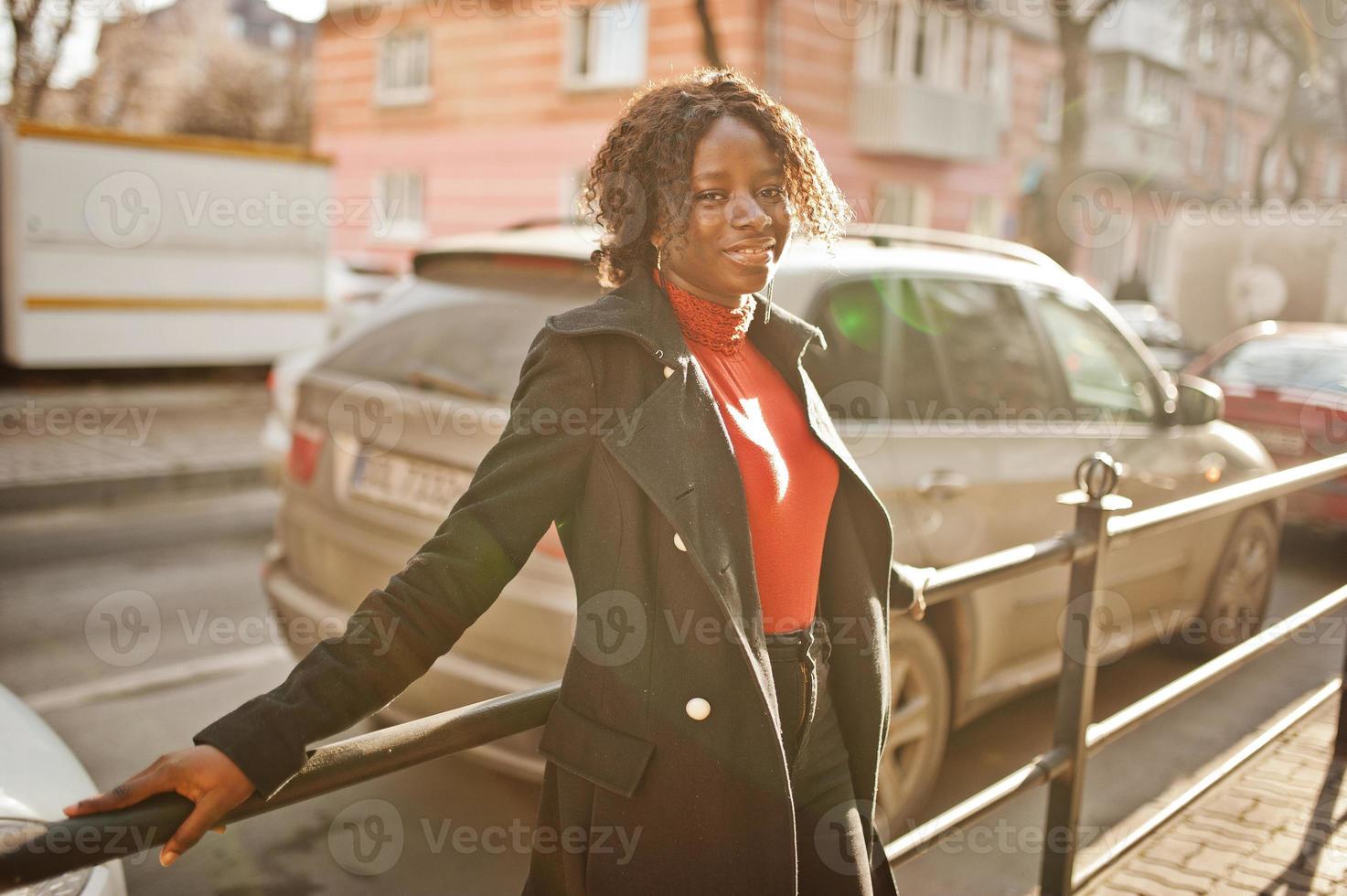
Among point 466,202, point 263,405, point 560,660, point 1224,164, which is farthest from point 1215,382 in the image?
point 1224,164

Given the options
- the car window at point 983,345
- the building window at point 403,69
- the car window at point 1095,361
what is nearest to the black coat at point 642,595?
the car window at point 983,345

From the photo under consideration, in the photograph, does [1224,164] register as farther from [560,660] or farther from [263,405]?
[560,660]

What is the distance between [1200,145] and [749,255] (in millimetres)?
41860

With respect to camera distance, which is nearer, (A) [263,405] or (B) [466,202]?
(A) [263,405]

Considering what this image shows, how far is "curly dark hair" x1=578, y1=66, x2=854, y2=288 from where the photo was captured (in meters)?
1.70

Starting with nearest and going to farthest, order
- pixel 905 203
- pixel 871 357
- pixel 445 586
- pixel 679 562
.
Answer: pixel 445 586, pixel 679 562, pixel 871 357, pixel 905 203

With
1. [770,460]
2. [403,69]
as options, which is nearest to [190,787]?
[770,460]

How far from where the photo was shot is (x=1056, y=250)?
1523 centimetres

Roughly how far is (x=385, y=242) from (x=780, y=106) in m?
23.0

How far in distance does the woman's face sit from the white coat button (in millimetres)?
574

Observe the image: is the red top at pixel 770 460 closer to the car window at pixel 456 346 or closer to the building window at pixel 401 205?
the car window at pixel 456 346

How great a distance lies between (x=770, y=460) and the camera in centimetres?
172

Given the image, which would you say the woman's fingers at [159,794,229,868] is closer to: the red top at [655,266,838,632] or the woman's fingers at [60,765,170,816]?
the woman's fingers at [60,765,170,816]

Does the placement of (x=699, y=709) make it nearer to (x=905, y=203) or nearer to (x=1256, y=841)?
(x=1256, y=841)
